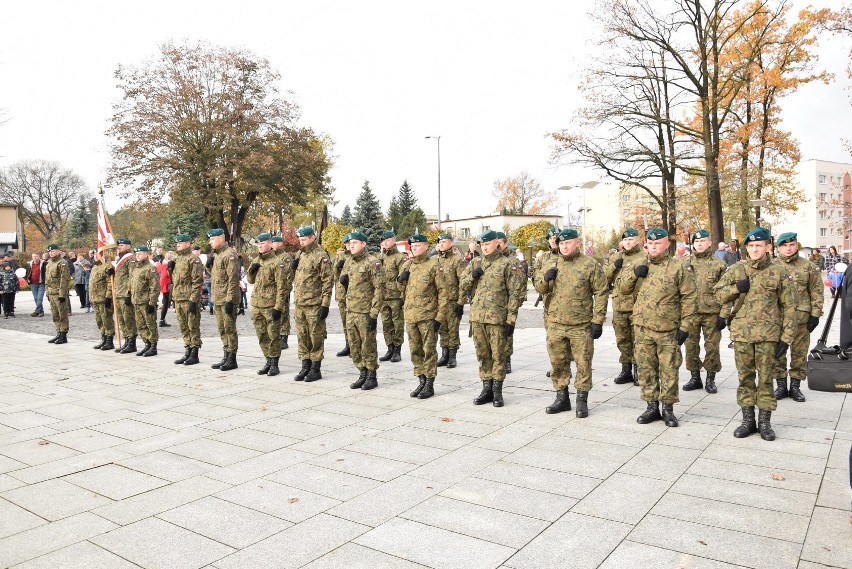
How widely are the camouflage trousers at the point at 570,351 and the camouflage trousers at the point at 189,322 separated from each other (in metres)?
6.39

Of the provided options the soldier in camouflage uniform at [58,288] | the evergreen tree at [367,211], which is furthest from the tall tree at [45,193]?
the soldier in camouflage uniform at [58,288]

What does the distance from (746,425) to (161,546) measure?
5.14 m

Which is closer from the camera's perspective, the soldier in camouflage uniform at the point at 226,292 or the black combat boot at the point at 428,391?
the black combat boot at the point at 428,391

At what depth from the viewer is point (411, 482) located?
4.91 metres

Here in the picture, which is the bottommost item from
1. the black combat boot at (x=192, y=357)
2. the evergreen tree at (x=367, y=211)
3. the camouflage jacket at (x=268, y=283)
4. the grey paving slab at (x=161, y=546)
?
the grey paving slab at (x=161, y=546)

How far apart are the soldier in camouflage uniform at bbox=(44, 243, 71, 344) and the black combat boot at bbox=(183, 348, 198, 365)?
4.99 meters

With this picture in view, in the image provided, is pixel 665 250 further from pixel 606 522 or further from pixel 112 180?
pixel 112 180

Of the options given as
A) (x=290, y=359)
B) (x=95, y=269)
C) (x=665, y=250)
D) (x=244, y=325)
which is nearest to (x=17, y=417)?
(x=290, y=359)

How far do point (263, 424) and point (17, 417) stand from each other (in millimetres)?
3068

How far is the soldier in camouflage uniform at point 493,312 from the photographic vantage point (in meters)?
7.45

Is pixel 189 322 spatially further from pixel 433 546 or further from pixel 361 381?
pixel 433 546

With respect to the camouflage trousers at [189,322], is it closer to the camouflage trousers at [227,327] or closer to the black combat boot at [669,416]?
the camouflage trousers at [227,327]

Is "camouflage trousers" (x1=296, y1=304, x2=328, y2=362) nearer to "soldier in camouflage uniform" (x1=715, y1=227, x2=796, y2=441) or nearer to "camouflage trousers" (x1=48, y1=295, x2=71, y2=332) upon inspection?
"soldier in camouflage uniform" (x1=715, y1=227, x2=796, y2=441)

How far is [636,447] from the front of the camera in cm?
571
